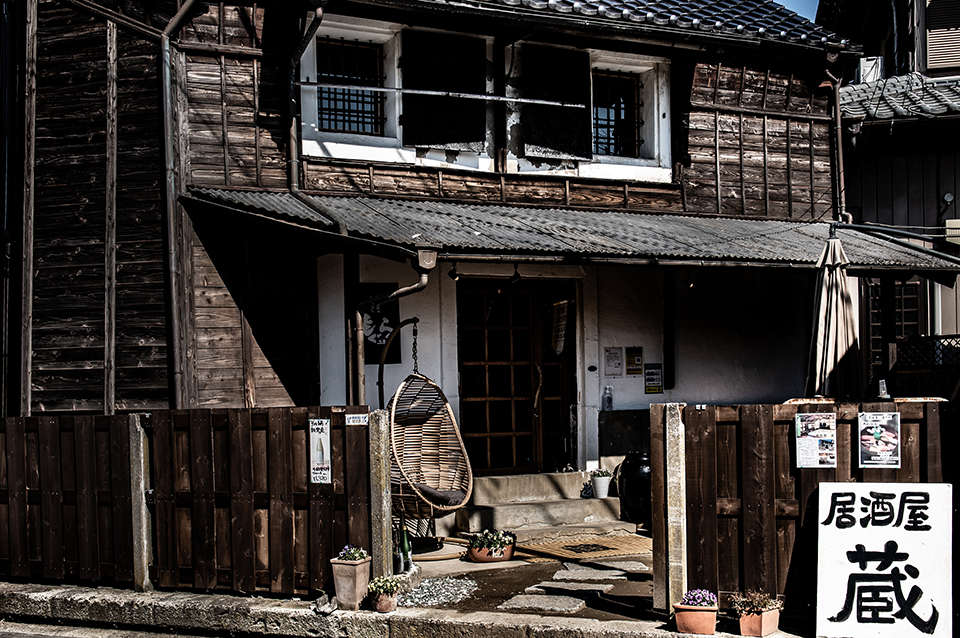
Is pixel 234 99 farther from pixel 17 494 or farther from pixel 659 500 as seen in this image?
pixel 659 500

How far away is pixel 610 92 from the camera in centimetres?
1387

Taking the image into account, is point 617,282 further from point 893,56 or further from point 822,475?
point 893,56

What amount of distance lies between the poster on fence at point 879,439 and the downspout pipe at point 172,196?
23.7 ft

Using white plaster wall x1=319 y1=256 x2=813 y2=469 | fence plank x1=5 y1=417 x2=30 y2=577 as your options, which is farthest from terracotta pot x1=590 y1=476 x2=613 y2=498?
fence plank x1=5 y1=417 x2=30 y2=577

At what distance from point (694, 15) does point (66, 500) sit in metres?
10.4

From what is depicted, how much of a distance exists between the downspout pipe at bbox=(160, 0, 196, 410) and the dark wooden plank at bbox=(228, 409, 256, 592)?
→ 2852 mm

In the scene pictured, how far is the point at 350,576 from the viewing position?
24.8ft

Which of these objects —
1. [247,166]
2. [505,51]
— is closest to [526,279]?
[505,51]

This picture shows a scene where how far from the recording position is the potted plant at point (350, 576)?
7.57m

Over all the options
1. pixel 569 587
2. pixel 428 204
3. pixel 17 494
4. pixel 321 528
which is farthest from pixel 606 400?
pixel 17 494

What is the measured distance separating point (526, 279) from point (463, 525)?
Result: 3.41 meters

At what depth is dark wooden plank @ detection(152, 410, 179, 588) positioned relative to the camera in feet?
27.8

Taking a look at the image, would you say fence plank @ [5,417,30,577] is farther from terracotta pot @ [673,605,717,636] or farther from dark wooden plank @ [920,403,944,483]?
dark wooden plank @ [920,403,944,483]

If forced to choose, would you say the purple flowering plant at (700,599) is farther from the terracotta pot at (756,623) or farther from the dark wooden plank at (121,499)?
A: the dark wooden plank at (121,499)
